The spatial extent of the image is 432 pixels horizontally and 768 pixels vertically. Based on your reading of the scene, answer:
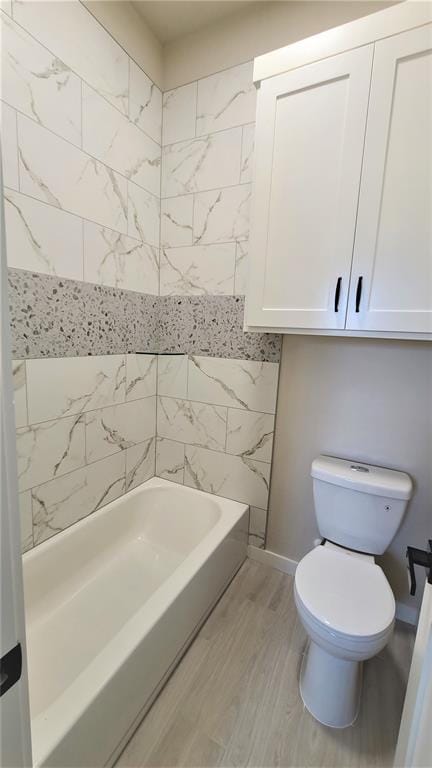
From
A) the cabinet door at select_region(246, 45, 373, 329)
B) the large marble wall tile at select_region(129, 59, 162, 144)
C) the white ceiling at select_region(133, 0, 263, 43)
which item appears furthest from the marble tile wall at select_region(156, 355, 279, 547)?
the white ceiling at select_region(133, 0, 263, 43)

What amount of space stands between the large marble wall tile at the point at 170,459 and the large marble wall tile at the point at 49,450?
62 cm

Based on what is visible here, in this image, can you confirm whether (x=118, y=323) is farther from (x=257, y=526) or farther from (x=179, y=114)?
(x=257, y=526)

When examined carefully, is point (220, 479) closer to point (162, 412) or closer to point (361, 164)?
→ point (162, 412)

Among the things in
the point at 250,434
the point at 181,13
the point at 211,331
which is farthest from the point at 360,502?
the point at 181,13

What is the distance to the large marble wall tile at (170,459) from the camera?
7.01ft

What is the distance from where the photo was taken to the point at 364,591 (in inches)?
49.4

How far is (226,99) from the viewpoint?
1.72m

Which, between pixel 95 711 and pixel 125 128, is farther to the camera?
pixel 125 128

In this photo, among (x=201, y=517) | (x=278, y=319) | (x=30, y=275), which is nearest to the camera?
(x=30, y=275)

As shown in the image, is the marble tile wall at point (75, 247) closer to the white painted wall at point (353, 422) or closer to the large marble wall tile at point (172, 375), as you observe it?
the large marble wall tile at point (172, 375)

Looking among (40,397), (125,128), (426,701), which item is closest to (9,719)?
(426,701)

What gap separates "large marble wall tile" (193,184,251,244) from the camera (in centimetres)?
174

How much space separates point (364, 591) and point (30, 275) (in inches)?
69.5

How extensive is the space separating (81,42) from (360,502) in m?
2.28
